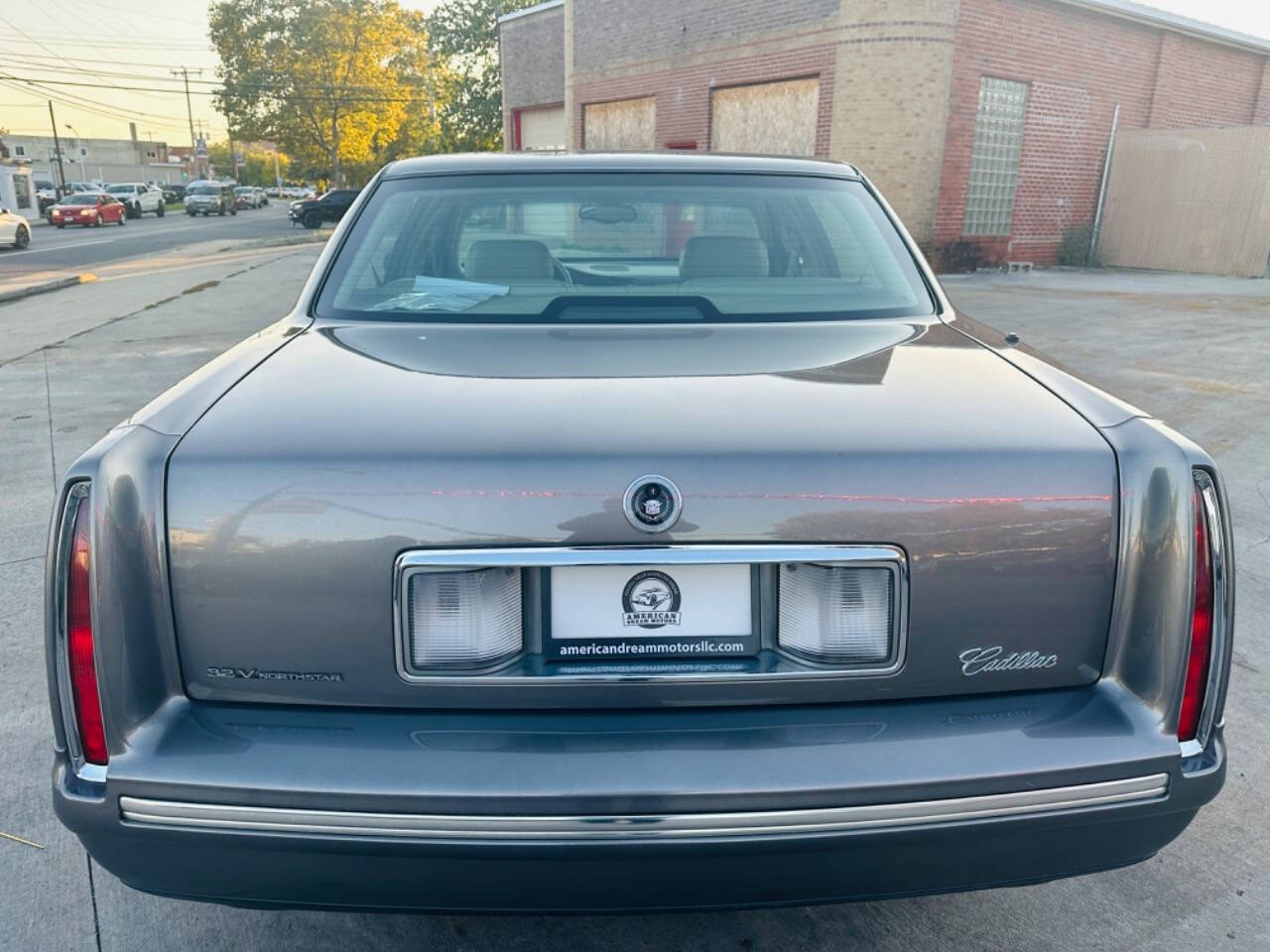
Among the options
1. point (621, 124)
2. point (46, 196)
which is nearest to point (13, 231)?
point (621, 124)

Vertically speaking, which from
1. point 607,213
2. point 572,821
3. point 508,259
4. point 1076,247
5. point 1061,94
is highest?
point 1061,94

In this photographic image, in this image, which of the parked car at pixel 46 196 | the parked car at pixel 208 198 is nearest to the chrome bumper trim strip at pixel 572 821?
the parked car at pixel 46 196

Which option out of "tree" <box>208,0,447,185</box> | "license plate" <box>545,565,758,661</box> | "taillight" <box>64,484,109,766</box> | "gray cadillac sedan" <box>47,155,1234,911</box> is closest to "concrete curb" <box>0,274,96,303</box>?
"taillight" <box>64,484,109,766</box>

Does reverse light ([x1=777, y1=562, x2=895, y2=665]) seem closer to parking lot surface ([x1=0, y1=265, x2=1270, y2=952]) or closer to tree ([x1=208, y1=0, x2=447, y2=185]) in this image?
parking lot surface ([x1=0, y1=265, x2=1270, y2=952])

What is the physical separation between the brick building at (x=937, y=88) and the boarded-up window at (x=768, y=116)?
0.03m

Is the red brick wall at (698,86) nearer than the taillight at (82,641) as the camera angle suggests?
No

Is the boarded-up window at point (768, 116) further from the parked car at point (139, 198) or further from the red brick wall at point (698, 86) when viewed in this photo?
the parked car at point (139, 198)

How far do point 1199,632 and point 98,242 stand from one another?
1302 inches

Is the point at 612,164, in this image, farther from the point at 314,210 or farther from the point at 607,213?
the point at 314,210

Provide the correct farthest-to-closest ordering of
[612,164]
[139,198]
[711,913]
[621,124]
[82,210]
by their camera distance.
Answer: [139,198]
[82,210]
[621,124]
[612,164]
[711,913]

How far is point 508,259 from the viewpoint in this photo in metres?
2.66

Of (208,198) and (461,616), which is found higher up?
(461,616)

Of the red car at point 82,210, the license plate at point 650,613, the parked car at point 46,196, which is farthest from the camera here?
the parked car at point 46,196

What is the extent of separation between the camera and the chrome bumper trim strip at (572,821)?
149cm
